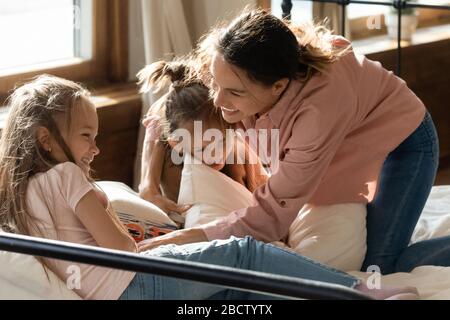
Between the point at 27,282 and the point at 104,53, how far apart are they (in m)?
1.47

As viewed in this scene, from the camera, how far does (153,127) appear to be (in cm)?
258

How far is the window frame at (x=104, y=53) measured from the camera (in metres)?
3.16

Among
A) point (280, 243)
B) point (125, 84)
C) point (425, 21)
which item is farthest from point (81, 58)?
point (425, 21)

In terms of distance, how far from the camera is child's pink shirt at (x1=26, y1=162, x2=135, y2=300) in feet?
6.39

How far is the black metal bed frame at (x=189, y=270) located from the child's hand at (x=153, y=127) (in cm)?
109

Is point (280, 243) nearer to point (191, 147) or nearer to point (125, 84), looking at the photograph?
point (191, 147)

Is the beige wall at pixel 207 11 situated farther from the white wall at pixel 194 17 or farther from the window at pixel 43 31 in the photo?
the window at pixel 43 31

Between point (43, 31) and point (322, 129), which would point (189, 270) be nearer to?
point (322, 129)

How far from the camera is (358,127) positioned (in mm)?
2303

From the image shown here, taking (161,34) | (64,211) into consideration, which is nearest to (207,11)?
(161,34)

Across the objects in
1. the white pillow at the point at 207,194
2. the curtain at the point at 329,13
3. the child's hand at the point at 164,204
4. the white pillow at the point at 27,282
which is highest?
the curtain at the point at 329,13

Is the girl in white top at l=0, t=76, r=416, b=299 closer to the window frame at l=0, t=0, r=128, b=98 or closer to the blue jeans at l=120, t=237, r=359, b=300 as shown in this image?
the blue jeans at l=120, t=237, r=359, b=300

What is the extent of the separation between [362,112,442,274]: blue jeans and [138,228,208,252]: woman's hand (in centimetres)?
44

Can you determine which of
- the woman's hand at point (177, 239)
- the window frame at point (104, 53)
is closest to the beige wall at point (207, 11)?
the window frame at point (104, 53)
